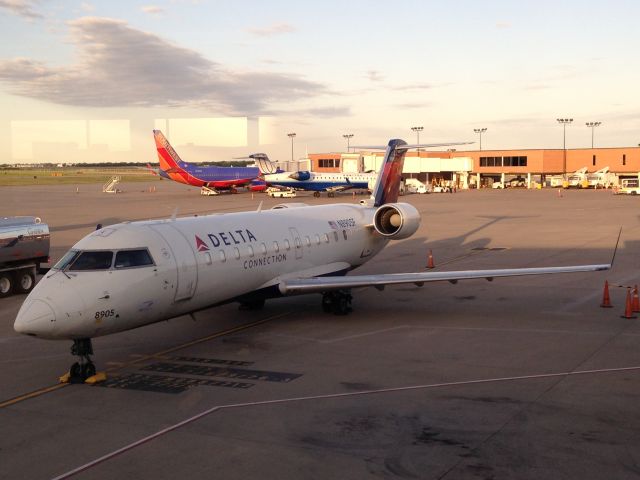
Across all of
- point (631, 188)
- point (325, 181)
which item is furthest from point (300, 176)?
point (631, 188)

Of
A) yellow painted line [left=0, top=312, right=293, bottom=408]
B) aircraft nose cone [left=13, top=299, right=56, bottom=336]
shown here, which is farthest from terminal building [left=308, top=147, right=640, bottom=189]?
aircraft nose cone [left=13, top=299, right=56, bottom=336]

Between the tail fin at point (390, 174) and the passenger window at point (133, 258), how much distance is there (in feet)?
39.7

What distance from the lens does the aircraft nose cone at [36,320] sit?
1170 centimetres

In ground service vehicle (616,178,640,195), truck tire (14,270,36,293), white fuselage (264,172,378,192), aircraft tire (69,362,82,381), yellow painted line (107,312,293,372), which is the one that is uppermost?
white fuselage (264,172,378,192)

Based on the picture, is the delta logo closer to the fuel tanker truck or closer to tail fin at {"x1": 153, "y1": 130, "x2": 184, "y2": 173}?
the fuel tanker truck

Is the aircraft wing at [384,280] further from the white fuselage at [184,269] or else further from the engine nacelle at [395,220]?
the engine nacelle at [395,220]

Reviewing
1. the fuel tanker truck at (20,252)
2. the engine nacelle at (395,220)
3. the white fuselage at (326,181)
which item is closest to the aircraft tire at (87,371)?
the fuel tanker truck at (20,252)

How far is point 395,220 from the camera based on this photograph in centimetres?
2144

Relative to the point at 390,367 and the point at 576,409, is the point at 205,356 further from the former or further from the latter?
the point at 576,409

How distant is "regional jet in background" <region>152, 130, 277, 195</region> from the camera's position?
80.0 m

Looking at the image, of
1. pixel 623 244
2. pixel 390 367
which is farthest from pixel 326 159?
pixel 390 367

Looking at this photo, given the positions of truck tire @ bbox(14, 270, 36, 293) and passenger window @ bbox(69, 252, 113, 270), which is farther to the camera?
truck tire @ bbox(14, 270, 36, 293)

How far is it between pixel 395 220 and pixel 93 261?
10877mm

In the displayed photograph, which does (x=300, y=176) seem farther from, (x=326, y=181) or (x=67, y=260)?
(x=67, y=260)
